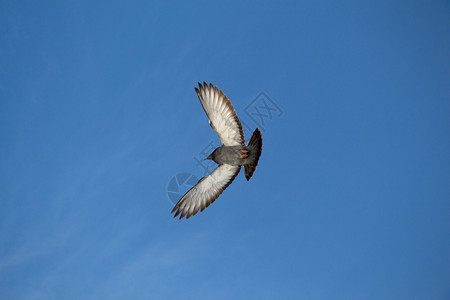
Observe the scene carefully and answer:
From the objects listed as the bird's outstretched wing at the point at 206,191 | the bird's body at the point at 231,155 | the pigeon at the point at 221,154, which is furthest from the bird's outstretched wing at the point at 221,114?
the bird's outstretched wing at the point at 206,191

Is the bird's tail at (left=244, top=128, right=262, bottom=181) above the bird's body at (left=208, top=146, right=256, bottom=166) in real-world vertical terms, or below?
below

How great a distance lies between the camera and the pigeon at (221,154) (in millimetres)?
10250

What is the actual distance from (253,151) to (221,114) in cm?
202

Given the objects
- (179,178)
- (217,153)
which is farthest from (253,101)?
(179,178)

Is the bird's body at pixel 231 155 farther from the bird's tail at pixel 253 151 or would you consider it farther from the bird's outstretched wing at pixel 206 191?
the bird's outstretched wing at pixel 206 191

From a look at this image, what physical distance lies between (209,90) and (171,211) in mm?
5238

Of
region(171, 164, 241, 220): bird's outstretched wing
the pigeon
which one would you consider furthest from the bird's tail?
region(171, 164, 241, 220): bird's outstretched wing

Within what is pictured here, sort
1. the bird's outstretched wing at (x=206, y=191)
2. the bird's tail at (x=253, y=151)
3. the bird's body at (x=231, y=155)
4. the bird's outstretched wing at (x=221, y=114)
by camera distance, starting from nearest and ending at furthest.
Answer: the bird's tail at (x=253, y=151) → the bird's body at (x=231, y=155) → the bird's outstretched wing at (x=221, y=114) → the bird's outstretched wing at (x=206, y=191)

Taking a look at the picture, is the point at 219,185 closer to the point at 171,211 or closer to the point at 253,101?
the point at 171,211

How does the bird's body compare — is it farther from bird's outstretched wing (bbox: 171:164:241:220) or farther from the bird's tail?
bird's outstretched wing (bbox: 171:164:241:220)

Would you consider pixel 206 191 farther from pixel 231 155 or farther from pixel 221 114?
pixel 221 114

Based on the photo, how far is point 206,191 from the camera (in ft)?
38.7

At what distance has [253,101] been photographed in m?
12.0

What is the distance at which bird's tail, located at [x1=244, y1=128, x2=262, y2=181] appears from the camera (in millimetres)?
9762
